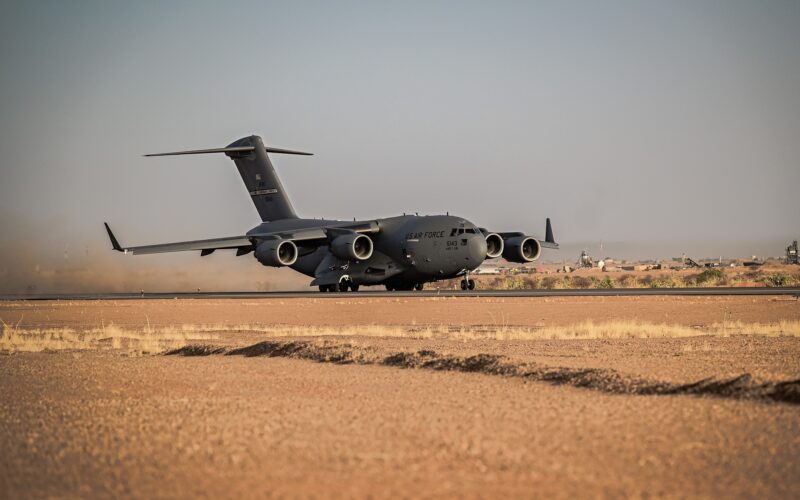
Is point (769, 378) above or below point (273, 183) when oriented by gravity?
below

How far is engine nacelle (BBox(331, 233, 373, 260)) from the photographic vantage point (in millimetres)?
46875

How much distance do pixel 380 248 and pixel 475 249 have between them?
6.21 meters

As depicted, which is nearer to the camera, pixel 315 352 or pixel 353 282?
pixel 315 352

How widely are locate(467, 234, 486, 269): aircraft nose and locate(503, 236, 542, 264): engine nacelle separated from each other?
183 inches

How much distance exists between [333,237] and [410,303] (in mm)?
13286

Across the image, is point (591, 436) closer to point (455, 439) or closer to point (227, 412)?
point (455, 439)

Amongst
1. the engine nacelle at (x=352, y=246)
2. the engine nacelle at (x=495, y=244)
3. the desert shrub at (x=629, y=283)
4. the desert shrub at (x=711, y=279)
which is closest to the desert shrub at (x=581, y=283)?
the desert shrub at (x=629, y=283)

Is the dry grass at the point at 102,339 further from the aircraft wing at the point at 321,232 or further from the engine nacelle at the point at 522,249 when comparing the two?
the engine nacelle at the point at 522,249

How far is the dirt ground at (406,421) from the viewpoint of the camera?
6.78m

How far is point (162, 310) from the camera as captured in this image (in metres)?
36.7

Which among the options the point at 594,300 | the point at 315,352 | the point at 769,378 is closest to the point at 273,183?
the point at 594,300

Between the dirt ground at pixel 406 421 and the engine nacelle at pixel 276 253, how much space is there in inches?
1082

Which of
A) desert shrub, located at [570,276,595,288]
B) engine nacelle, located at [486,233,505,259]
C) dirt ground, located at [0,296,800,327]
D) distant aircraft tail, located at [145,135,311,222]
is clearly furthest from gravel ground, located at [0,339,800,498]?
desert shrub, located at [570,276,595,288]

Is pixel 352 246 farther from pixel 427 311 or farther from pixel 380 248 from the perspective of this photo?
pixel 427 311
